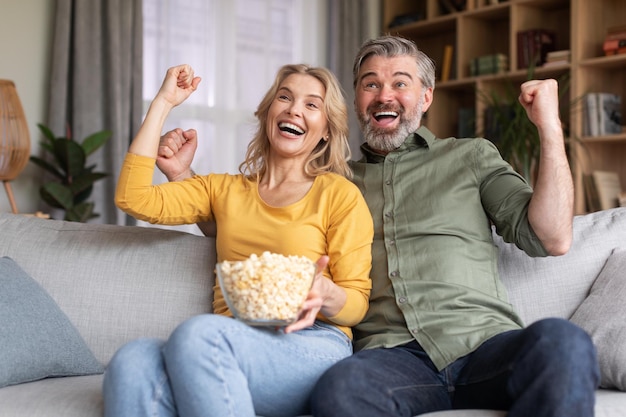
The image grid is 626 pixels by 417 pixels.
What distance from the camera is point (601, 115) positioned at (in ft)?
14.4

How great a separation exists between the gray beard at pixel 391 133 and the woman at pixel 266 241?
11 cm

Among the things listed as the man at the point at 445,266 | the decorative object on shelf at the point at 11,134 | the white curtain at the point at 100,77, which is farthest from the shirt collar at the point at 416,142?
the white curtain at the point at 100,77

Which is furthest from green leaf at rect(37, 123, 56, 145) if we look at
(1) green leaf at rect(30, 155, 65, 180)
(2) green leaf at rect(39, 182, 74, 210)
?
(2) green leaf at rect(39, 182, 74, 210)

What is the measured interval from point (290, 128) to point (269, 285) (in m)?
0.63

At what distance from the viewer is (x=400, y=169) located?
2021mm

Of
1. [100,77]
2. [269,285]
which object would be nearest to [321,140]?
[269,285]

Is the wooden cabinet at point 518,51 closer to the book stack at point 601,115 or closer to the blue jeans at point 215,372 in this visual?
the book stack at point 601,115

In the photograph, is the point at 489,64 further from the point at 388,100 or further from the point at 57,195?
the point at 388,100

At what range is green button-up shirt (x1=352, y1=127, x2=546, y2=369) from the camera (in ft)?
5.82

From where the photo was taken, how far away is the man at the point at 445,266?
4.79ft

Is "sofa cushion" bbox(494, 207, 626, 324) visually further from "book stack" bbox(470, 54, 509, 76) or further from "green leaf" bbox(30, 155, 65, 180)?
"book stack" bbox(470, 54, 509, 76)

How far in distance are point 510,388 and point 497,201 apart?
21.3 inches

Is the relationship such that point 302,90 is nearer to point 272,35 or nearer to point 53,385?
point 53,385

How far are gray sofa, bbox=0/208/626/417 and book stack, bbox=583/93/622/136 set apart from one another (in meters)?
2.51
